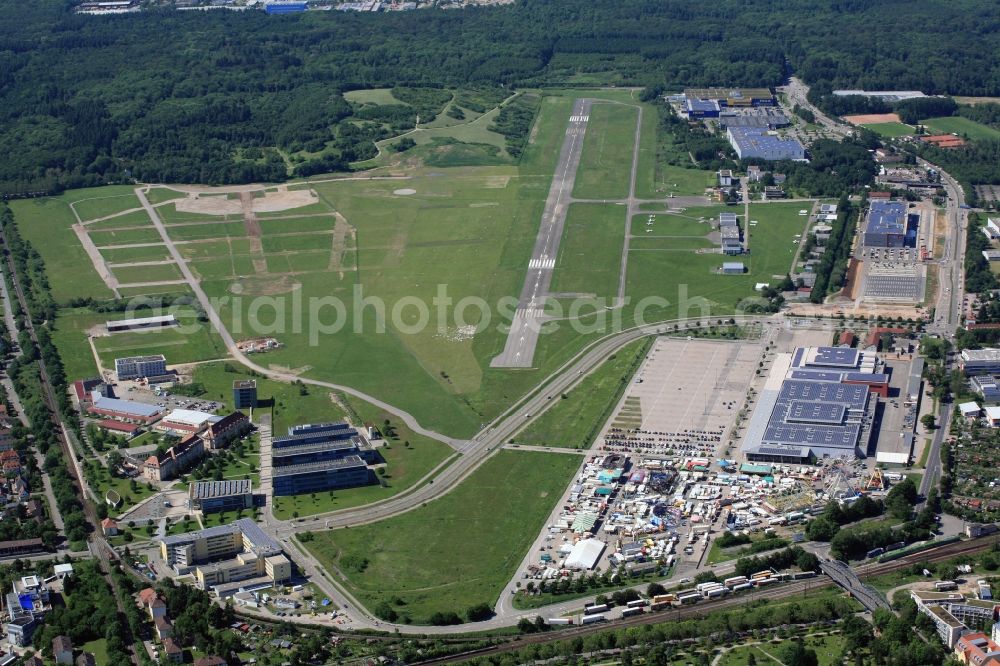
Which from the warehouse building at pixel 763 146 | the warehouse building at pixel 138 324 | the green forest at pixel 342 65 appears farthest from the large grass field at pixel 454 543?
the green forest at pixel 342 65

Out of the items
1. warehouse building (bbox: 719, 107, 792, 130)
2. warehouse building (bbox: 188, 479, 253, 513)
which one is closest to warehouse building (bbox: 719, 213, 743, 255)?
warehouse building (bbox: 719, 107, 792, 130)

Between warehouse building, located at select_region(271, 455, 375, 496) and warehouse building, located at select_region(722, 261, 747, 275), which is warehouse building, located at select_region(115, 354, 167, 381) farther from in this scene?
warehouse building, located at select_region(722, 261, 747, 275)

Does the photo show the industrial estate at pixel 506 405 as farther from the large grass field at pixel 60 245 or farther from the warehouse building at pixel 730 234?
the warehouse building at pixel 730 234

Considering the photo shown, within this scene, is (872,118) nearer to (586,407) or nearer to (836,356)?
(836,356)

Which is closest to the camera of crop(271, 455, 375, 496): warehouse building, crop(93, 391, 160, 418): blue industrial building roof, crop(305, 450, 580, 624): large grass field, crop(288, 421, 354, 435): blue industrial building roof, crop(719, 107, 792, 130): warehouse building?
crop(305, 450, 580, 624): large grass field

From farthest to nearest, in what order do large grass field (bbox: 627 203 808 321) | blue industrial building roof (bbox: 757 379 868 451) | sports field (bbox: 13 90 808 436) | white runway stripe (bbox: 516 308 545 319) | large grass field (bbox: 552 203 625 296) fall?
large grass field (bbox: 552 203 625 296), large grass field (bbox: 627 203 808 321), white runway stripe (bbox: 516 308 545 319), sports field (bbox: 13 90 808 436), blue industrial building roof (bbox: 757 379 868 451)

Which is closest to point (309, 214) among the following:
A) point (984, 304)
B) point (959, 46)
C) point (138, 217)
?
point (138, 217)
